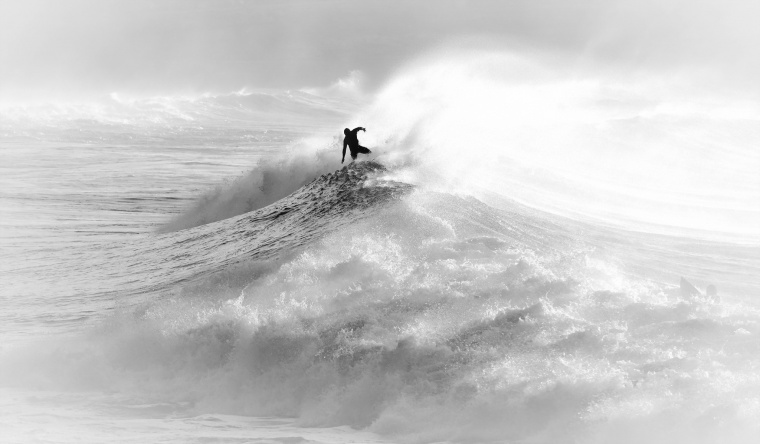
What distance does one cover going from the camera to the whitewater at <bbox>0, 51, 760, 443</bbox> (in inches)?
304

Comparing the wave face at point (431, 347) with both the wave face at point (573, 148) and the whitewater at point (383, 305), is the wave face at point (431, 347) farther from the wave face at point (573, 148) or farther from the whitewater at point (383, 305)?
the wave face at point (573, 148)

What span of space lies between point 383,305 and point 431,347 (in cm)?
108

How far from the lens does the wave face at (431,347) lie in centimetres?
757

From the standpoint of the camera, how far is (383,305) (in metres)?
9.44

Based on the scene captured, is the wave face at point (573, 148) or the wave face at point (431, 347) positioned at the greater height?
the wave face at point (573, 148)

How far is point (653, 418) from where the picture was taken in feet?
24.0

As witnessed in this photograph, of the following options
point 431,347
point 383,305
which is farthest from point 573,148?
point 431,347

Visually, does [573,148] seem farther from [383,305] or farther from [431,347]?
[431,347]

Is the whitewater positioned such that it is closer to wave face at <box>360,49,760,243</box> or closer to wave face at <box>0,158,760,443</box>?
wave face at <box>0,158,760,443</box>

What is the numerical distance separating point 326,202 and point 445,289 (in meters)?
4.97

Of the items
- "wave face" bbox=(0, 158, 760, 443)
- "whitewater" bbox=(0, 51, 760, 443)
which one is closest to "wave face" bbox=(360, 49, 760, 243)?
"whitewater" bbox=(0, 51, 760, 443)

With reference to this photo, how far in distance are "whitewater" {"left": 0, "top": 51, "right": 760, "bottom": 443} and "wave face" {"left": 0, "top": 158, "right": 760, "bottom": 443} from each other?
0.09 ft

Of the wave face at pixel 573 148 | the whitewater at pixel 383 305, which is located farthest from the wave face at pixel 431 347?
the wave face at pixel 573 148

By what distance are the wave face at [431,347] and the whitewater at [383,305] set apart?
3 centimetres
